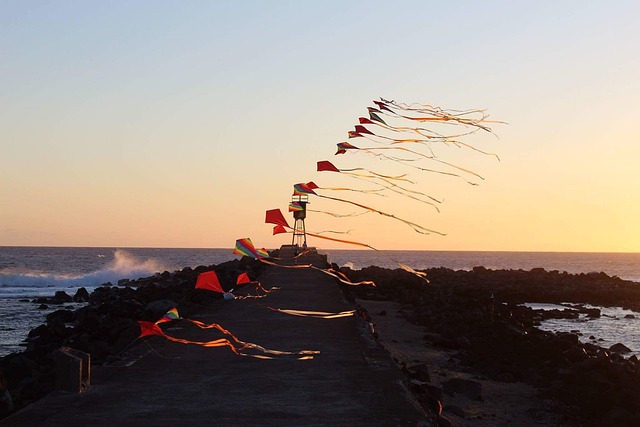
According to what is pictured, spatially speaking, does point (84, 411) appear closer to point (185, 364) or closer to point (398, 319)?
point (185, 364)

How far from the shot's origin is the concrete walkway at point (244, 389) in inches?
296

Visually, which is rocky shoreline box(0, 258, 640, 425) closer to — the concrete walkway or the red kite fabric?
the concrete walkway

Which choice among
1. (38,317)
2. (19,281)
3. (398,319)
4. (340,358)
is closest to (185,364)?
(340,358)

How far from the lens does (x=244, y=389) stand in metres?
8.74

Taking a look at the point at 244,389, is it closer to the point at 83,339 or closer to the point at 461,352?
the point at 83,339

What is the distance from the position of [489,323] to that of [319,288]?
5126mm

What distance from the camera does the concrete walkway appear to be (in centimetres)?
752

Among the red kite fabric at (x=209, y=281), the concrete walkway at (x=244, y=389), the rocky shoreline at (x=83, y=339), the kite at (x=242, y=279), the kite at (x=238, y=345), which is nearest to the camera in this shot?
the concrete walkway at (x=244, y=389)

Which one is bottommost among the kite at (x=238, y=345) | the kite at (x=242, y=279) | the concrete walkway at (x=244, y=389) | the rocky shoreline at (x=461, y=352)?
the rocky shoreline at (x=461, y=352)

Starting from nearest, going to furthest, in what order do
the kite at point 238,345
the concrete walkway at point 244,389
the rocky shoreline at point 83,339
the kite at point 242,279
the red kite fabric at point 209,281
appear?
the concrete walkway at point 244,389 < the red kite fabric at point 209,281 < the kite at point 238,345 < the rocky shoreline at point 83,339 < the kite at point 242,279

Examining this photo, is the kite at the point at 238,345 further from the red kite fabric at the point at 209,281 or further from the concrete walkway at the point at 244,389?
the red kite fabric at the point at 209,281

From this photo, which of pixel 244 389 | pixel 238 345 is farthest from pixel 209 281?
pixel 238 345

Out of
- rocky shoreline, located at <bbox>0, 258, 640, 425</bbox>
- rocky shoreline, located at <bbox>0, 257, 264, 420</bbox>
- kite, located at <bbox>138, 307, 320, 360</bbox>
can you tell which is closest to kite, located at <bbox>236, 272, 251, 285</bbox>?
kite, located at <bbox>138, 307, 320, 360</bbox>

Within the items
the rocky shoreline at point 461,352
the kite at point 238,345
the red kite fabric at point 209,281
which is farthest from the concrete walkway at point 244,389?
the red kite fabric at point 209,281
